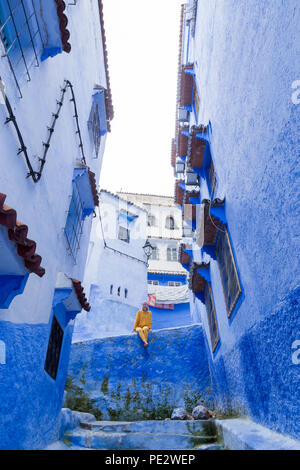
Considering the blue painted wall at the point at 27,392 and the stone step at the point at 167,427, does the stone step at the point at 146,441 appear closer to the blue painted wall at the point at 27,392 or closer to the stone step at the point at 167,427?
the stone step at the point at 167,427

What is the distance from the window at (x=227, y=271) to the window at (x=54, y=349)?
330cm

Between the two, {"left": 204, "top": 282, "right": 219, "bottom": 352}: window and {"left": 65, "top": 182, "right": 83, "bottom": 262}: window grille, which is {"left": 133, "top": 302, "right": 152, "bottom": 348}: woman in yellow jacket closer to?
{"left": 204, "top": 282, "right": 219, "bottom": 352}: window

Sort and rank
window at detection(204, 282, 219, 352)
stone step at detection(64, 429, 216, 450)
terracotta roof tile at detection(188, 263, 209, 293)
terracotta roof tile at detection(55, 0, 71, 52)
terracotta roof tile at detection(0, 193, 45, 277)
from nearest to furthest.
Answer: terracotta roof tile at detection(0, 193, 45, 277), terracotta roof tile at detection(55, 0, 71, 52), stone step at detection(64, 429, 216, 450), window at detection(204, 282, 219, 352), terracotta roof tile at detection(188, 263, 209, 293)

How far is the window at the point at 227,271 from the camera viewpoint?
6.12 m

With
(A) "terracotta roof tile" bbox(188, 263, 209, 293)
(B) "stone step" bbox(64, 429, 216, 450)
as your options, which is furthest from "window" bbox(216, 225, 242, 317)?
(B) "stone step" bbox(64, 429, 216, 450)

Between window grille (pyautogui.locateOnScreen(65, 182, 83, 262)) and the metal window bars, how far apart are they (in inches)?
124

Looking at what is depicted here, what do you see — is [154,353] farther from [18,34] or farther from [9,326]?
[18,34]

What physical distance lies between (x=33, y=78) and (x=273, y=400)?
17.1 feet

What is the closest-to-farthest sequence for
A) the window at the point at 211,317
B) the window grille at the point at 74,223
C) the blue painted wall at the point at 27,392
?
the blue painted wall at the point at 27,392
the window grille at the point at 74,223
the window at the point at 211,317

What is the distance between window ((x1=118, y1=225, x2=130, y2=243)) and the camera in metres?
21.1

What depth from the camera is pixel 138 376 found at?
10.0 m

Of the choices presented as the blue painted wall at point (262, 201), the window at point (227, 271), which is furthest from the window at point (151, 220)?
the blue painted wall at point (262, 201)

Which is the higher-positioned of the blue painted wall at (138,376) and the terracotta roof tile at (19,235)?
the blue painted wall at (138,376)

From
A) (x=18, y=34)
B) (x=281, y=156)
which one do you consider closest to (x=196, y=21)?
(x=18, y=34)
